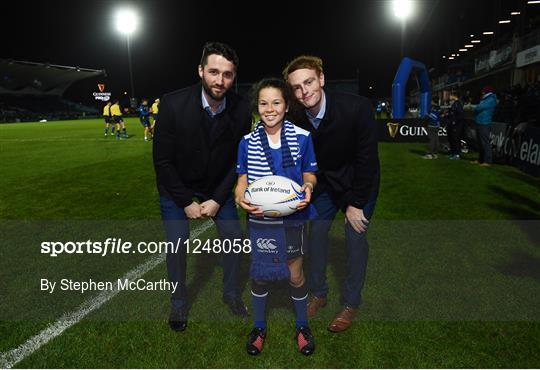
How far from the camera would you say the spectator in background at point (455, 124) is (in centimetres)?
1212

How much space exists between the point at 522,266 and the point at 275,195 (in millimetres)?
3299

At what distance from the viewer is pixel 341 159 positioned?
3049 millimetres

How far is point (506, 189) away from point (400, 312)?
232 inches

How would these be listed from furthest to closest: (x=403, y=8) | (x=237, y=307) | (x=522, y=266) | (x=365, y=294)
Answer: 1. (x=403, y=8)
2. (x=522, y=266)
3. (x=365, y=294)
4. (x=237, y=307)

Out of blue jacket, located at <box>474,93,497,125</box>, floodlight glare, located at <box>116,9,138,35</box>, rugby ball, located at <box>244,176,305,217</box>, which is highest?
floodlight glare, located at <box>116,9,138,35</box>

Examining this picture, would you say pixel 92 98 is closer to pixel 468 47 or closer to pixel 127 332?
pixel 468 47

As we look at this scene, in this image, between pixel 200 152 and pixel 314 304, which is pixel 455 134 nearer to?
pixel 314 304

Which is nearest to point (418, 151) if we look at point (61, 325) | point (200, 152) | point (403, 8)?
point (200, 152)

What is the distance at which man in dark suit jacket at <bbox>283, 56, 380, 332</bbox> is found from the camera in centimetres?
274

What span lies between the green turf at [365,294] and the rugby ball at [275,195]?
1.04m

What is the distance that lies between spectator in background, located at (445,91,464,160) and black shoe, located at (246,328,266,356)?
11.0 m

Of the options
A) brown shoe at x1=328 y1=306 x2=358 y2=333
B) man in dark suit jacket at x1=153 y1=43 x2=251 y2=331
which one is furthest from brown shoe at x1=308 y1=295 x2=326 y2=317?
man in dark suit jacket at x1=153 y1=43 x2=251 y2=331

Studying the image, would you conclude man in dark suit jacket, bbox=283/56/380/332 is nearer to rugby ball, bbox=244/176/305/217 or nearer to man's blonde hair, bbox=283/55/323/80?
man's blonde hair, bbox=283/55/323/80

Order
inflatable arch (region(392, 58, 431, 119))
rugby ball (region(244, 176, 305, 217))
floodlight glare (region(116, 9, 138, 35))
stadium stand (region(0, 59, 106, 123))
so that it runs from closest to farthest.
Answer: rugby ball (region(244, 176, 305, 217)) → inflatable arch (region(392, 58, 431, 119)) → floodlight glare (region(116, 9, 138, 35)) → stadium stand (region(0, 59, 106, 123))
